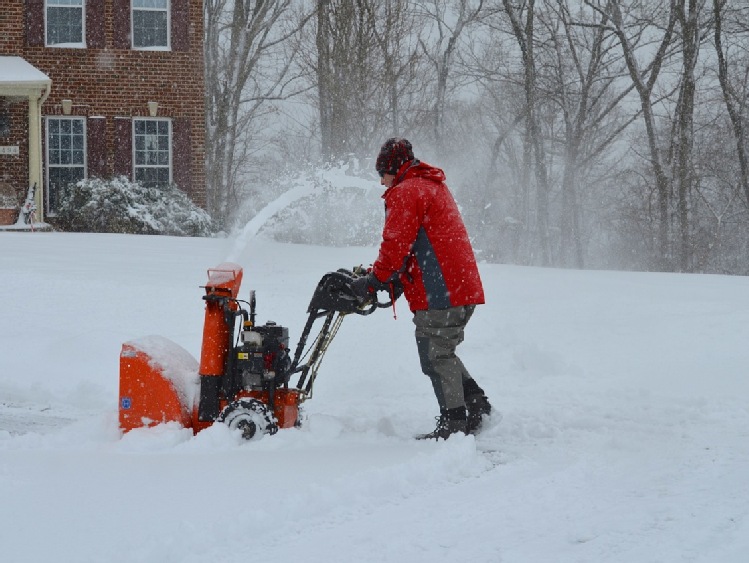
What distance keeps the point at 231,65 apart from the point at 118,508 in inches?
1097

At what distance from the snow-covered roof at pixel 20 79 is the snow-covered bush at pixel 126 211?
1.96m

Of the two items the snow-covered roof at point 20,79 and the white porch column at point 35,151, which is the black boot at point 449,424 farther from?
the white porch column at point 35,151

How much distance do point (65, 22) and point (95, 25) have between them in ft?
2.06

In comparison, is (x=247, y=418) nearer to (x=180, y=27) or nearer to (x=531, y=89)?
(x=180, y=27)

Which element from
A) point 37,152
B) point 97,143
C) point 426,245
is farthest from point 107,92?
point 426,245

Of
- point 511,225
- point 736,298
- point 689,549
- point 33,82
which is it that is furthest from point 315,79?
point 689,549

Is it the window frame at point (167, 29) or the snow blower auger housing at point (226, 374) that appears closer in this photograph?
the snow blower auger housing at point (226, 374)

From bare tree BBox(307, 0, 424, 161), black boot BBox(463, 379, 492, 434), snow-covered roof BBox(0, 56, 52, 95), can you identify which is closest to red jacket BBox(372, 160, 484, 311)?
black boot BBox(463, 379, 492, 434)

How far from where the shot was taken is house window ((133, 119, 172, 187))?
65.6 feet

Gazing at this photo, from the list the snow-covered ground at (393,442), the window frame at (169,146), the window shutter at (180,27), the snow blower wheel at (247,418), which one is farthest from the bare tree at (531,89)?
the snow blower wheel at (247,418)

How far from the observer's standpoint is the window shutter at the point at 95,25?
64.3 ft

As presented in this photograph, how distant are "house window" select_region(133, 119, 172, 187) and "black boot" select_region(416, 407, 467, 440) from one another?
15.5m

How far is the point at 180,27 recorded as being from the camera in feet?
65.1

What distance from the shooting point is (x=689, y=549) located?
349 centimetres
